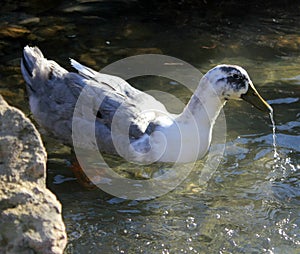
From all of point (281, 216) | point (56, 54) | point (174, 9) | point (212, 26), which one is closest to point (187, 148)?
point (281, 216)

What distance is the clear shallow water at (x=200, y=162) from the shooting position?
4.46 m

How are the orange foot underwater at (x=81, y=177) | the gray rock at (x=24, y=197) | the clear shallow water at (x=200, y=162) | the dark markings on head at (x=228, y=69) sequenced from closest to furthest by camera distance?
1. the gray rock at (x=24, y=197)
2. the clear shallow water at (x=200, y=162)
3. the dark markings on head at (x=228, y=69)
4. the orange foot underwater at (x=81, y=177)

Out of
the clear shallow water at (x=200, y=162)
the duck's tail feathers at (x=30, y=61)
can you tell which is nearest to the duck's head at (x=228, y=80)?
the clear shallow water at (x=200, y=162)

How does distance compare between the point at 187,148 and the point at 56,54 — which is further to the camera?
the point at 56,54

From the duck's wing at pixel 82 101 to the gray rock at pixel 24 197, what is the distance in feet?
7.18

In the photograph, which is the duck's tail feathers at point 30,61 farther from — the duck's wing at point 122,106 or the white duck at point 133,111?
the duck's wing at point 122,106

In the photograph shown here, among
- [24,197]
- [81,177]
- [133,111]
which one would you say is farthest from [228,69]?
[24,197]

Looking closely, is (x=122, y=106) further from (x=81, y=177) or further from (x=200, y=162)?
(x=200, y=162)

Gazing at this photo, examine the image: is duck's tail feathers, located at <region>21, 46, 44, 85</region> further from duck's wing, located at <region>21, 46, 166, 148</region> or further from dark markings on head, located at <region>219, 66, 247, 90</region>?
dark markings on head, located at <region>219, 66, 247, 90</region>

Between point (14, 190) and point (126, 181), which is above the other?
point (14, 190)

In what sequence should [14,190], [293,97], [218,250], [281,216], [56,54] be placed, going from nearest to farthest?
[14,190] → [218,250] → [281,216] → [293,97] → [56,54]

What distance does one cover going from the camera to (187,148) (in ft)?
17.0

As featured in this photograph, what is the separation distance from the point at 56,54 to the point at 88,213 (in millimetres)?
3236

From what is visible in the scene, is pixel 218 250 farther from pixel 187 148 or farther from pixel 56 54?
pixel 56 54
